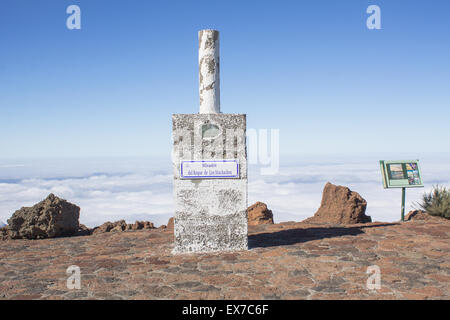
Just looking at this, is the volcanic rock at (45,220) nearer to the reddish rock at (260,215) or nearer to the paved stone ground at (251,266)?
the paved stone ground at (251,266)

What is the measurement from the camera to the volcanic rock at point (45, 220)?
9273 mm

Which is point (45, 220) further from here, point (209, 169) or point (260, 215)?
point (260, 215)

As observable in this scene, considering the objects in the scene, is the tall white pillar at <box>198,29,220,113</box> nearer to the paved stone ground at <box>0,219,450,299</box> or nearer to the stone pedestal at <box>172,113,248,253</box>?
the stone pedestal at <box>172,113,248,253</box>

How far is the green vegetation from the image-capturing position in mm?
10414

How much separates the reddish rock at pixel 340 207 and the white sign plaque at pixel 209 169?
4296mm

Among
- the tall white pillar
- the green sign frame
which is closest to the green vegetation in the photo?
the green sign frame

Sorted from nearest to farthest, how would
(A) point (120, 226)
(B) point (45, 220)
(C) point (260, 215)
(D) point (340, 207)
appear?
(B) point (45, 220), (D) point (340, 207), (A) point (120, 226), (C) point (260, 215)

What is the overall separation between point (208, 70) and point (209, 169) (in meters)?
1.68

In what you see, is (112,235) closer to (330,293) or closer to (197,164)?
(197,164)

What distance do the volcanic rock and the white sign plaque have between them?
406 cm

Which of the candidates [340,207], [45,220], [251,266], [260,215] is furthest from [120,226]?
[340,207]

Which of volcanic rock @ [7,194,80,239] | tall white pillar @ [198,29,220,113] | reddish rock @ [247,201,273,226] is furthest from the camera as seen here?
reddish rock @ [247,201,273,226]

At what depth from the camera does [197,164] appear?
23.1 ft

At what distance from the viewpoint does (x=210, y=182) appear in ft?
23.3
